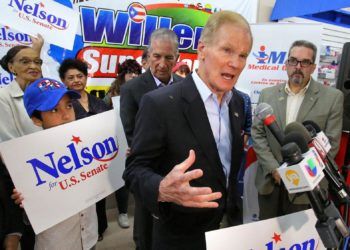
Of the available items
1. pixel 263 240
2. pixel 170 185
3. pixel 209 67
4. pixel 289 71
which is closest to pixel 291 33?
pixel 289 71

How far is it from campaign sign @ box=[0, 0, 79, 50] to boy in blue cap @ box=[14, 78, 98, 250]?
3.17ft

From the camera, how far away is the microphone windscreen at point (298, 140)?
38.2 inches

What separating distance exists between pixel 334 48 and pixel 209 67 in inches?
221

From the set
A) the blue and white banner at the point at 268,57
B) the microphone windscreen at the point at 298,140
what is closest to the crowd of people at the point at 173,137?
the microphone windscreen at the point at 298,140

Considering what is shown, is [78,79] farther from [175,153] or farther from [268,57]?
[268,57]

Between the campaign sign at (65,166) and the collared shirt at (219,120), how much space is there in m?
0.68

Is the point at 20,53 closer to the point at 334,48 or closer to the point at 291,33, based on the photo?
the point at 291,33

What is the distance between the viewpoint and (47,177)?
140cm

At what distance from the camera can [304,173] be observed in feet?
2.81

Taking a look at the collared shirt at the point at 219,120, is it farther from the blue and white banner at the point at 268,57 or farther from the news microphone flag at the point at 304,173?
the blue and white banner at the point at 268,57

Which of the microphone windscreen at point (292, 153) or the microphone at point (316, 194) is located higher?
the microphone windscreen at point (292, 153)

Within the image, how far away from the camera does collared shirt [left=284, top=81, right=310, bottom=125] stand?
2.44 metres

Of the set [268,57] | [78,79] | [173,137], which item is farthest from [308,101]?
[78,79]

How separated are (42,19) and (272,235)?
2.23m
